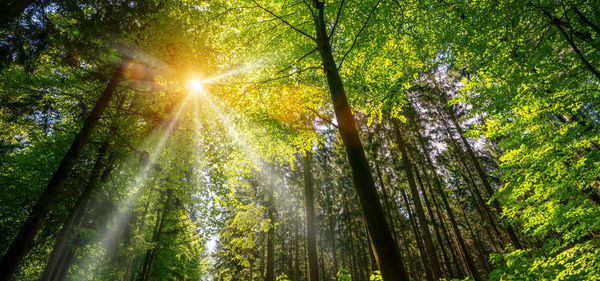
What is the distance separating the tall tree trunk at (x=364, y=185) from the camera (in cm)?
282

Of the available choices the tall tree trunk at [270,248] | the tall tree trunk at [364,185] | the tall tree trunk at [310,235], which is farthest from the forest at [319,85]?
the tall tree trunk at [270,248]

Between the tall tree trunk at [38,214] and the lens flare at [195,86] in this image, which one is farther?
the lens flare at [195,86]

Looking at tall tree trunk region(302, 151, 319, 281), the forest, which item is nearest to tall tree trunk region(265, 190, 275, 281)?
tall tree trunk region(302, 151, 319, 281)

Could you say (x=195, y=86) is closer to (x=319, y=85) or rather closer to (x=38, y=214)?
(x=319, y=85)

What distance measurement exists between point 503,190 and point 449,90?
54.2 ft

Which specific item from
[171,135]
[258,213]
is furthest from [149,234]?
[171,135]

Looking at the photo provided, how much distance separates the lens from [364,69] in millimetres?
5133

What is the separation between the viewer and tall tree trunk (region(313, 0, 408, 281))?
2.82 meters

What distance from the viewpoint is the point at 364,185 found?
Result: 3.35 m

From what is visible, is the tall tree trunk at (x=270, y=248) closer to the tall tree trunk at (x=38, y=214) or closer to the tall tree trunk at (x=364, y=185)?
the tall tree trunk at (x=38, y=214)

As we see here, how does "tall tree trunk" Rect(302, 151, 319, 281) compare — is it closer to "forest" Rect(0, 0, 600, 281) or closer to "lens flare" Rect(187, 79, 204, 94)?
"forest" Rect(0, 0, 600, 281)

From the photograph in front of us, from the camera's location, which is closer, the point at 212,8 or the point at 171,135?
the point at 212,8

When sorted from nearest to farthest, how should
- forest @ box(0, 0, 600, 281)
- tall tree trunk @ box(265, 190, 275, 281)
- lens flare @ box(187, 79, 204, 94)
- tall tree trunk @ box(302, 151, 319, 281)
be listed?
forest @ box(0, 0, 600, 281), lens flare @ box(187, 79, 204, 94), tall tree trunk @ box(302, 151, 319, 281), tall tree trunk @ box(265, 190, 275, 281)

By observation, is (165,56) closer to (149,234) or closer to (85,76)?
(85,76)
